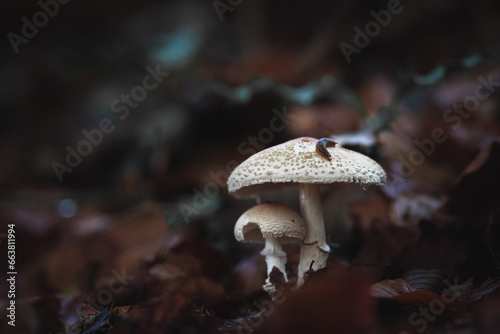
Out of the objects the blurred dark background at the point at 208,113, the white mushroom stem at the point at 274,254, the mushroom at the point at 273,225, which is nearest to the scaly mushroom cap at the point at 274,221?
the mushroom at the point at 273,225

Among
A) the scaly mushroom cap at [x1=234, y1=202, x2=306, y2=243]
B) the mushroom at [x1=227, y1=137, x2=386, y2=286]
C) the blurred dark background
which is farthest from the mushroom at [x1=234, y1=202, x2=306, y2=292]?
the blurred dark background

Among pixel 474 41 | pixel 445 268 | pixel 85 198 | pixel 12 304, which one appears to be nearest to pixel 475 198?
pixel 445 268

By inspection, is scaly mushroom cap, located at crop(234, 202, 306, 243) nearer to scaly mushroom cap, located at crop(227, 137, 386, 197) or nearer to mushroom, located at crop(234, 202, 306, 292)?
mushroom, located at crop(234, 202, 306, 292)

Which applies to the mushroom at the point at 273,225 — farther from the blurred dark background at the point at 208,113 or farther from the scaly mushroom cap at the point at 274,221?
the blurred dark background at the point at 208,113

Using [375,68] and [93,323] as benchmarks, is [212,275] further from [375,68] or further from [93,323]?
[375,68]

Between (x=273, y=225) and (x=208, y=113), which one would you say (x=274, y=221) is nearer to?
(x=273, y=225)

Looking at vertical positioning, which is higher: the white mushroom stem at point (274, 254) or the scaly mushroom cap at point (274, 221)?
the scaly mushroom cap at point (274, 221)

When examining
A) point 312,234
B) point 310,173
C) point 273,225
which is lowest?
point 312,234

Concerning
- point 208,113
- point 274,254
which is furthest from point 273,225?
point 208,113
